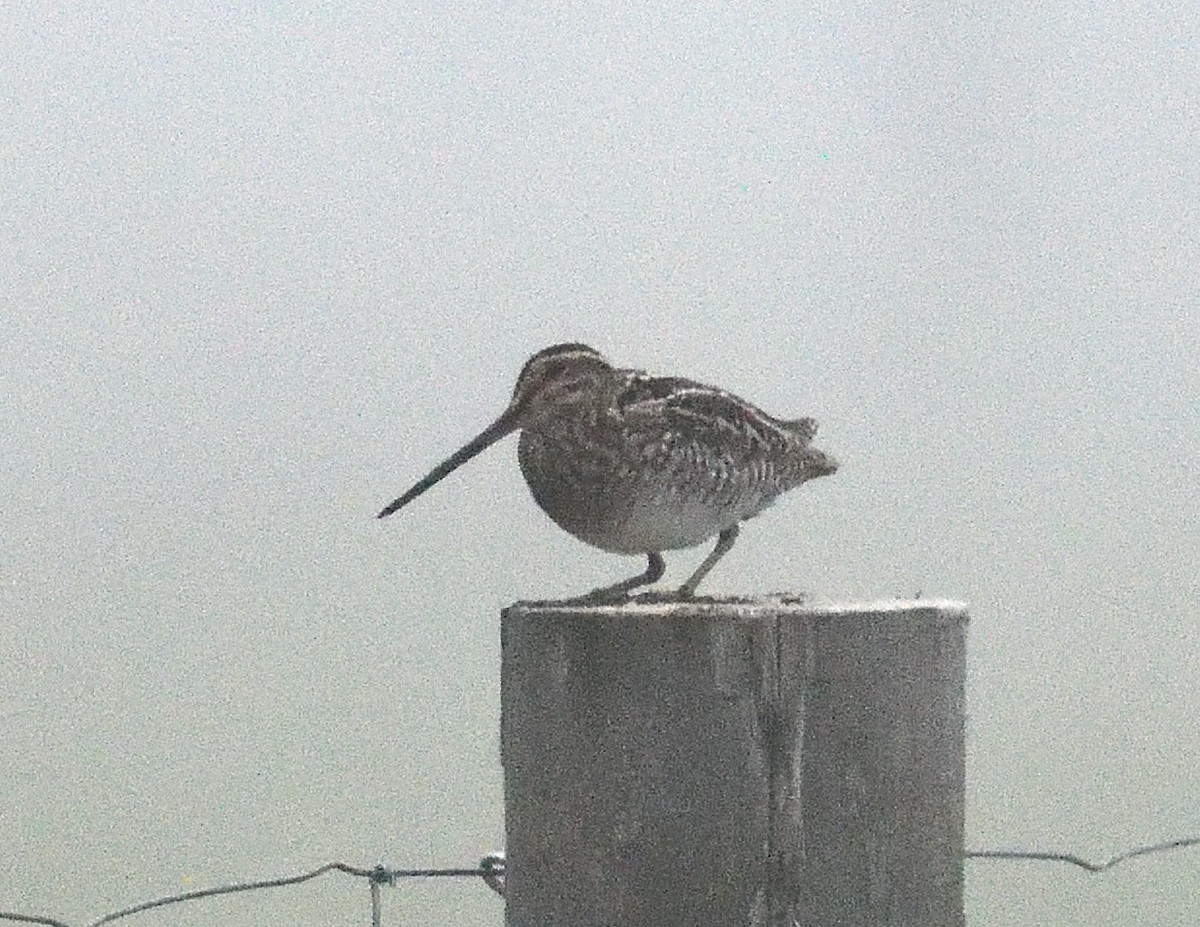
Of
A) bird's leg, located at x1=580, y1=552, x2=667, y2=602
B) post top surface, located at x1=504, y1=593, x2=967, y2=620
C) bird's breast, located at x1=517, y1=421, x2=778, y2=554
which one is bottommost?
bird's leg, located at x1=580, y1=552, x2=667, y2=602

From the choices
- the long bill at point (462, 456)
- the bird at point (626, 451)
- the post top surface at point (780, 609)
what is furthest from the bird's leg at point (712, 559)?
the post top surface at point (780, 609)

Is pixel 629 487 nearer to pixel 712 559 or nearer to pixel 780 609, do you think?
pixel 712 559

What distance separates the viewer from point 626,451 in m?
1.40

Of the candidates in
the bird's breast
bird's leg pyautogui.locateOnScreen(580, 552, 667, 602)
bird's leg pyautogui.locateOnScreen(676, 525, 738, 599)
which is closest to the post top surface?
bird's leg pyautogui.locateOnScreen(580, 552, 667, 602)

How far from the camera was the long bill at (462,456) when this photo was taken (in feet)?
4.45

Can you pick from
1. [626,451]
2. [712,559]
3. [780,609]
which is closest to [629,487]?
[626,451]

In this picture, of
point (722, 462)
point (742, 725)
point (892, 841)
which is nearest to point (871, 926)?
point (892, 841)

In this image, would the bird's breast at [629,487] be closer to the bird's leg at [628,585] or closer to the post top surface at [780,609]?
the bird's leg at [628,585]

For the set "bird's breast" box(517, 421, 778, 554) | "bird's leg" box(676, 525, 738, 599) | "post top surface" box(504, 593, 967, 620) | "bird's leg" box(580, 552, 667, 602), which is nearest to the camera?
"post top surface" box(504, 593, 967, 620)

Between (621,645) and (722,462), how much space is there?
21.6 inches

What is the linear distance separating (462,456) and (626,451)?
162 millimetres

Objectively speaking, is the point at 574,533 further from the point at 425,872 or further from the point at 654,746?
the point at 654,746

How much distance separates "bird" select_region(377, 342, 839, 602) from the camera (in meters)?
1.40

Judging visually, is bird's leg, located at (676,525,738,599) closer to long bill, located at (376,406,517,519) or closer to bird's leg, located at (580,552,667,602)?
bird's leg, located at (580,552,667,602)
